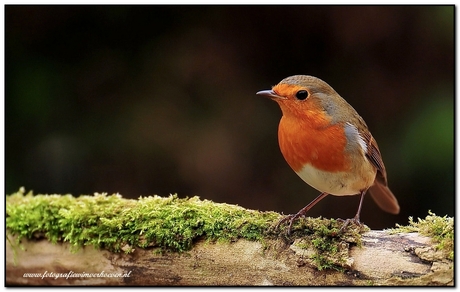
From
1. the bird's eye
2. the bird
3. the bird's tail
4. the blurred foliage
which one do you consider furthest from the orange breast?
the blurred foliage

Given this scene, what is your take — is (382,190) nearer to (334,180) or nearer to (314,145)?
(334,180)

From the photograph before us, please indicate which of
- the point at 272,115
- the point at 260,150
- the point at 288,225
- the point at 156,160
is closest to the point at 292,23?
the point at 272,115

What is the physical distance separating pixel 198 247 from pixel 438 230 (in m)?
1.25

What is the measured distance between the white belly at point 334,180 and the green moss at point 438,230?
462 mm

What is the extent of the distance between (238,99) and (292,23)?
1.04m

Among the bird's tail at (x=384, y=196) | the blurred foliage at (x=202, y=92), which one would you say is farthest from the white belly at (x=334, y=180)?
the blurred foliage at (x=202, y=92)

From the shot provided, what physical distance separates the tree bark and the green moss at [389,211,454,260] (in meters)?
0.04

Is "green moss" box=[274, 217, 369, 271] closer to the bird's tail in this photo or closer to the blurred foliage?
the bird's tail

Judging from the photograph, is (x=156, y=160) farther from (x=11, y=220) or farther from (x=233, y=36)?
(x=11, y=220)

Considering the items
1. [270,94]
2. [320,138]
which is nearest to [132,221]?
[270,94]

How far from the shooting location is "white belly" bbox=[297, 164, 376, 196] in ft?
10.3

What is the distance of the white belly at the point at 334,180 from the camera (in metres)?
3.14

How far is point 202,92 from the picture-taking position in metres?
6.07

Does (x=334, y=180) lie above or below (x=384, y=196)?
above
